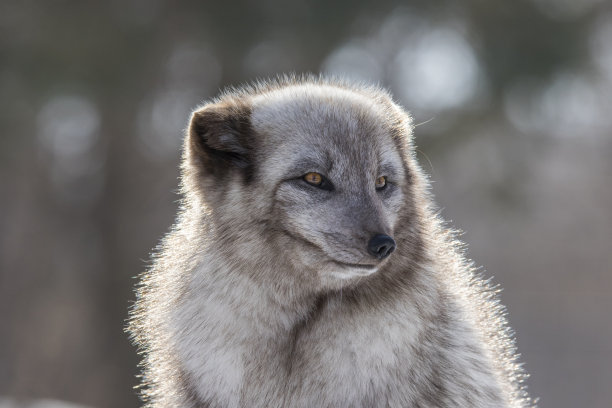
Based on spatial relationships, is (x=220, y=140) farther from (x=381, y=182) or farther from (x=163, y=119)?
(x=163, y=119)

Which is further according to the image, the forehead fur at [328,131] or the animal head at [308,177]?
the forehead fur at [328,131]

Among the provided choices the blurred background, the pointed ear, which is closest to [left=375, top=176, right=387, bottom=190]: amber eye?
the pointed ear

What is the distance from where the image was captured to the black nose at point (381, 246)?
3.34m

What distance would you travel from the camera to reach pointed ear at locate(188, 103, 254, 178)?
12.9 ft

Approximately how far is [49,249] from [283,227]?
12.0 meters

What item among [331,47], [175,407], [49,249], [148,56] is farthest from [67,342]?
[175,407]

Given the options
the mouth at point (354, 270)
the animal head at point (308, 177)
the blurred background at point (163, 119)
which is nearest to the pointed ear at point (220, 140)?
the animal head at point (308, 177)

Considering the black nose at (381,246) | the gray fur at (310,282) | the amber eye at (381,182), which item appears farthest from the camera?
the amber eye at (381,182)

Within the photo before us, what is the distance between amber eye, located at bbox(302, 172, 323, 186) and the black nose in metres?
0.46

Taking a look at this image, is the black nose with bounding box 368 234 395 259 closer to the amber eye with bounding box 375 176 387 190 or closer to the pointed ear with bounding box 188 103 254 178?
the amber eye with bounding box 375 176 387 190

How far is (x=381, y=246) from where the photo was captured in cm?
334

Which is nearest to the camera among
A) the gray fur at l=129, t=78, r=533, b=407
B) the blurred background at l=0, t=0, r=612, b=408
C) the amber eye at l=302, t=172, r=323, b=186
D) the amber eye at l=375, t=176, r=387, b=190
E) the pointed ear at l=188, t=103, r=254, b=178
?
the gray fur at l=129, t=78, r=533, b=407

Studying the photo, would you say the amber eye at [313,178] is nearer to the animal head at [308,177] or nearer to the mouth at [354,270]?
the animal head at [308,177]

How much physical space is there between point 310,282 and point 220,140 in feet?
2.98
